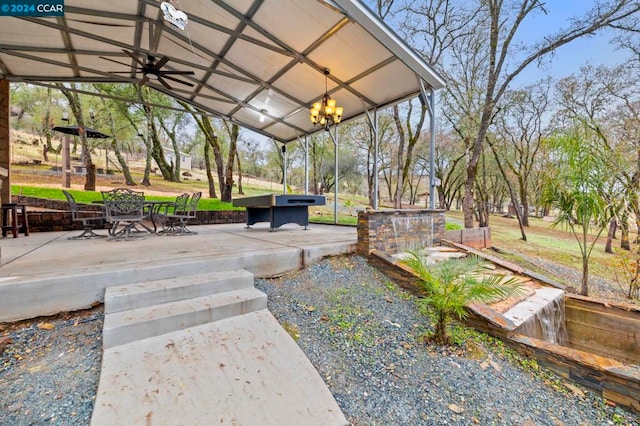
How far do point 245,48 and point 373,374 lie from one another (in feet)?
19.0

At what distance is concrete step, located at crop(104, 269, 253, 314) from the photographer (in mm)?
2127

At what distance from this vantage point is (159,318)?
6.57 feet

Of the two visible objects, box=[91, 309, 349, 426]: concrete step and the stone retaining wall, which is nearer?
box=[91, 309, 349, 426]: concrete step

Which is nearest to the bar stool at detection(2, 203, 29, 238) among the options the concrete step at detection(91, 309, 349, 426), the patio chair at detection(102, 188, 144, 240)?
the patio chair at detection(102, 188, 144, 240)

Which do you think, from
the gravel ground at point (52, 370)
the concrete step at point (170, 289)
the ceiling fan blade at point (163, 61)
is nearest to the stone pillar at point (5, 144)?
the ceiling fan blade at point (163, 61)

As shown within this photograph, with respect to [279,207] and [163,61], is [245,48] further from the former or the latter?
[279,207]

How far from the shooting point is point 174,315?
2.06 meters

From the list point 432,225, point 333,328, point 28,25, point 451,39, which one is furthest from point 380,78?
point 451,39

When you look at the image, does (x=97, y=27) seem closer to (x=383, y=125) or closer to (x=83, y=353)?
(x=83, y=353)

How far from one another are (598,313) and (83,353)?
5.62 metres

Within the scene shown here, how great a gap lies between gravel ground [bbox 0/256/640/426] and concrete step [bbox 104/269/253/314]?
0.86 ft

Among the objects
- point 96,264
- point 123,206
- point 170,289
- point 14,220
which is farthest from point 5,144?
point 170,289

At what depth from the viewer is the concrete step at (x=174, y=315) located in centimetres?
186

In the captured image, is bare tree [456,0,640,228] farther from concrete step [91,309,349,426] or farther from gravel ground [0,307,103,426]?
gravel ground [0,307,103,426]
